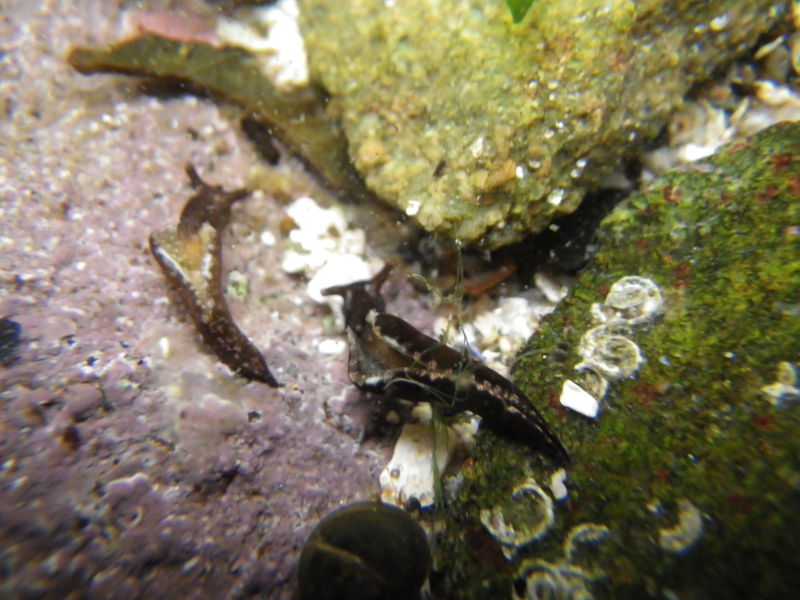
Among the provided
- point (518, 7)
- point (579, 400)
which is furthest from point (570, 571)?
point (518, 7)

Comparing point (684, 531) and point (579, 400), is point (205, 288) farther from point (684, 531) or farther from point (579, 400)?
point (684, 531)

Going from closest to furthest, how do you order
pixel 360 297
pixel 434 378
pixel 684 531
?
pixel 684 531 < pixel 434 378 < pixel 360 297

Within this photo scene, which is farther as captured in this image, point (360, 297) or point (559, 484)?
point (360, 297)

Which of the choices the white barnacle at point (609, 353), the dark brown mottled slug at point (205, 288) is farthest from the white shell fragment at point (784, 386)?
the dark brown mottled slug at point (205, 288)

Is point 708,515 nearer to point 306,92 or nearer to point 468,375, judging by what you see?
point 468,375

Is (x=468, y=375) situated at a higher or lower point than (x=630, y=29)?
lower

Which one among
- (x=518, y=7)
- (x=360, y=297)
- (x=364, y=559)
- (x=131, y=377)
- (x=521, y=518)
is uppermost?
(x=518, y=7)

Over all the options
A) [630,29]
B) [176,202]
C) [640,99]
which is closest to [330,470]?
[176,202]
